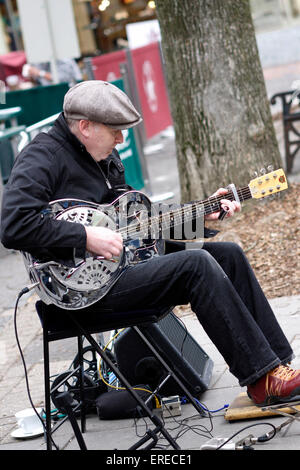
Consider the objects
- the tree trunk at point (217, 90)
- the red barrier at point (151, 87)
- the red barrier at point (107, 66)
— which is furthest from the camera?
the red barrier at point (151, 87)

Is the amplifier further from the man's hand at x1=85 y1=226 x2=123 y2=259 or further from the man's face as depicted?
the man's face

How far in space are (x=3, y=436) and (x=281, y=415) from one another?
4.56 ft

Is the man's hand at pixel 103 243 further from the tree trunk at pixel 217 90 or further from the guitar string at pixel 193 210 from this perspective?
the tree trunk at pixel 217 90

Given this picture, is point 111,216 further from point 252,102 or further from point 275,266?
point 252,102

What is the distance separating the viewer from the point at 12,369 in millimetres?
4832

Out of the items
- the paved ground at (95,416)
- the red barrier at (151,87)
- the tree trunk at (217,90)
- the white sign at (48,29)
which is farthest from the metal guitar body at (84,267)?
the red barrier at (151,87)

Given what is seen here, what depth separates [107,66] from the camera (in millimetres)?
10391

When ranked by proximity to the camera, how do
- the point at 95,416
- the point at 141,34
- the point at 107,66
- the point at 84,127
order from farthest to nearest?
the point at 141,34 → the point at 107,66 → the point at 95,416 → the point at 84,127

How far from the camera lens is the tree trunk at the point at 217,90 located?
620 cm

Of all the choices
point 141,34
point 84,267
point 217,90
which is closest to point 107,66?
point 141,34

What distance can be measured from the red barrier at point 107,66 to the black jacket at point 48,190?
21.7 ft

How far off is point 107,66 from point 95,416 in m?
7.25

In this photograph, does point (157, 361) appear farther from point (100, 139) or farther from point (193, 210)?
point (100, 139)
